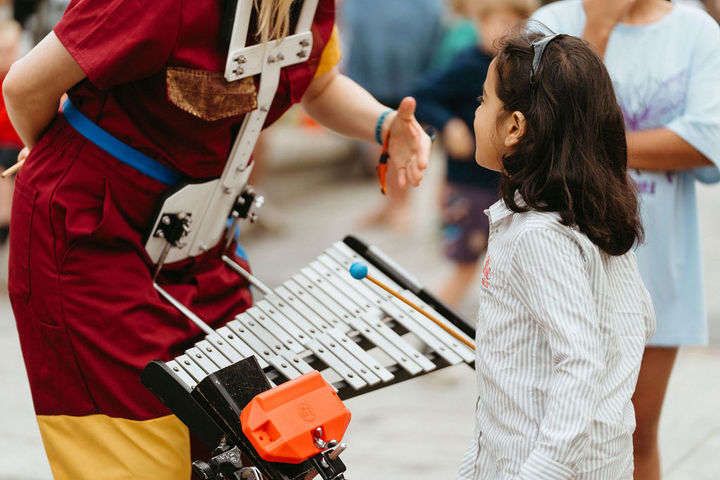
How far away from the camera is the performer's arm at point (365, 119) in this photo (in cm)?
207

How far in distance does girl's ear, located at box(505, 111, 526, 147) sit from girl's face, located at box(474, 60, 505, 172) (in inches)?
0.7

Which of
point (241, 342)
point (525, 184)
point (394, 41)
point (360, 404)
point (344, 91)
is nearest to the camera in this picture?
point (525, 184)

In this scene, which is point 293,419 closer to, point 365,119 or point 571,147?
point 571,147

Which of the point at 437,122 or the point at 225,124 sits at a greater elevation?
the point at 225,124

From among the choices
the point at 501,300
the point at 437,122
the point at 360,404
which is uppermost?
the point at 501,300

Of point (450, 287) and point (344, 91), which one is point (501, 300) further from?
point (450, 287)

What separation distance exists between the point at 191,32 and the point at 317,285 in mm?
630

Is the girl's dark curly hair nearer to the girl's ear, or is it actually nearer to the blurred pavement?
the girl's ear

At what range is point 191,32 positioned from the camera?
1685 millimetres

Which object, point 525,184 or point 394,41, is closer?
point 525,184

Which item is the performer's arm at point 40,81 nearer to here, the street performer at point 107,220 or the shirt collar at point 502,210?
the street performer at point 107,220

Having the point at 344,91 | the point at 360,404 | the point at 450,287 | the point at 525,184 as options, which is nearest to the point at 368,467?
the point at 360,404

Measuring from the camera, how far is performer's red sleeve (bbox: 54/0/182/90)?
5.31ft

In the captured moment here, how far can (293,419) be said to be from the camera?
146 cm
